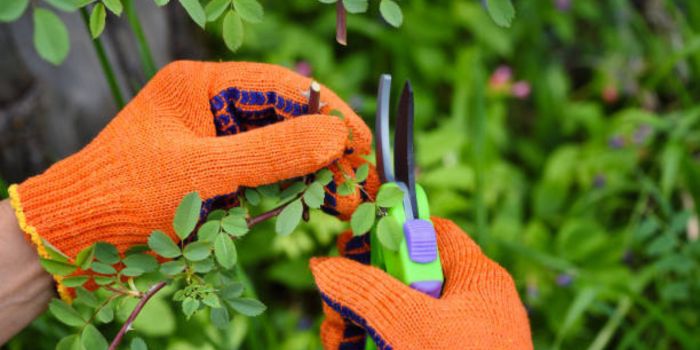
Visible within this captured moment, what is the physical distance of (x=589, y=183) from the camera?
2.07 m

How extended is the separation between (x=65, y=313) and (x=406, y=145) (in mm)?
488

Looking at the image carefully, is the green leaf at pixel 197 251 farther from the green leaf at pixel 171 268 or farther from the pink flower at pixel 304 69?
the pink flower at pixel 304 69

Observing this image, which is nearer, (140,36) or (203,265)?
(203,265)

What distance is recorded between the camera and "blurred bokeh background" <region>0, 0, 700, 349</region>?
5.11ft

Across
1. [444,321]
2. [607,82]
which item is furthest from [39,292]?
[607,82]

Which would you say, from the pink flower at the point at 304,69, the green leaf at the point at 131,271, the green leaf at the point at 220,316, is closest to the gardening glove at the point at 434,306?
the green leaf at the point at 220,316

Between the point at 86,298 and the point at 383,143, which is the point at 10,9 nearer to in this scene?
the point at 86,298

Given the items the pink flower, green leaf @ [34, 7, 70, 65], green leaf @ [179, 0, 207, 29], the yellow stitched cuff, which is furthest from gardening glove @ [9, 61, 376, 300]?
the pink flower

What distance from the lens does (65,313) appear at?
0.86 m

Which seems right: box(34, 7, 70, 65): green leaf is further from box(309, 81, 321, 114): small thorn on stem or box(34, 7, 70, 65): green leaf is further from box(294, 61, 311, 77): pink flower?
box(294, 61, 311, 77): pink flower

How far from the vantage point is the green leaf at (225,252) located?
2.72 ft

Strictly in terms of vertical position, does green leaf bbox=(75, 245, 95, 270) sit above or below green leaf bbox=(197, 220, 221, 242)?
above

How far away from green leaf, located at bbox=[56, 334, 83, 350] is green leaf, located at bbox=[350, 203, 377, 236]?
37 cm

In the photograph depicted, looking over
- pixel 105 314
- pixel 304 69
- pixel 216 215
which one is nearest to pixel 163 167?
pixel 216 215
